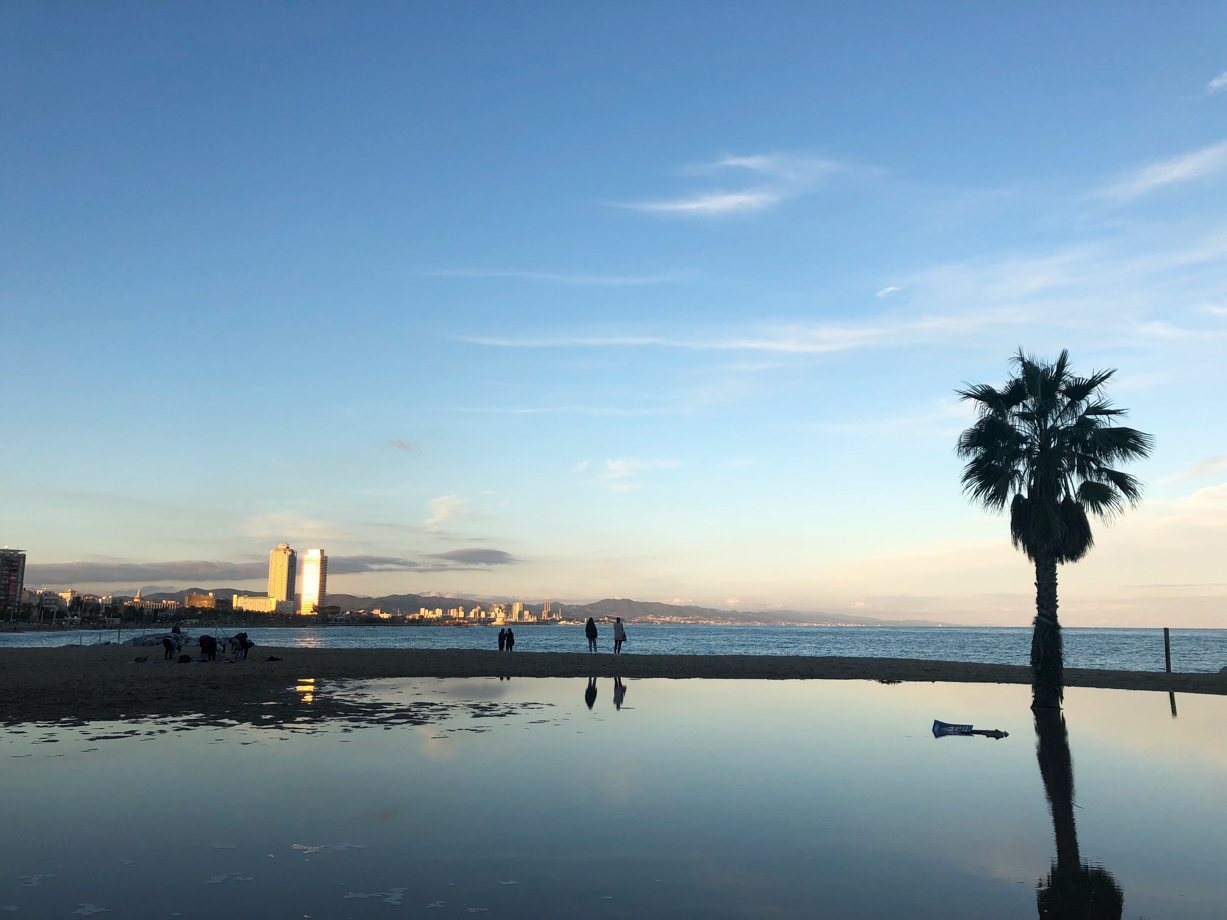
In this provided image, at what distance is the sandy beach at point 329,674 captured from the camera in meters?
18.6

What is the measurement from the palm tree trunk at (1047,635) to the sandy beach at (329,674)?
4743mm

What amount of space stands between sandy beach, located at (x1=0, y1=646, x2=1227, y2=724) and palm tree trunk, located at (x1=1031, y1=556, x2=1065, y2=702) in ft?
15.6

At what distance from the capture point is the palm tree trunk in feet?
73.9

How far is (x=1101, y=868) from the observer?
7.05 meters

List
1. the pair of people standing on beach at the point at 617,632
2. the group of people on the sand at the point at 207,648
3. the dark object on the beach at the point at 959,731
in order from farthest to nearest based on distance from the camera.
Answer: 1. the pair of people standing on beach at the point at 617,632
2. the group of people on the sand at the point at 207,648
3. the dark object on the beach at the point at 959,731

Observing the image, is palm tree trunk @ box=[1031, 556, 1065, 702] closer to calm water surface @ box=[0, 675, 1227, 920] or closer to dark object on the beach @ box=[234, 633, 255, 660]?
calm water surface @ box=[0, 675, 1227, 920]

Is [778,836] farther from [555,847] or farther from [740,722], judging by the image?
[740,722]

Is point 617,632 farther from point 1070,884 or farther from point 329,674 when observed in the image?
point 1070,884

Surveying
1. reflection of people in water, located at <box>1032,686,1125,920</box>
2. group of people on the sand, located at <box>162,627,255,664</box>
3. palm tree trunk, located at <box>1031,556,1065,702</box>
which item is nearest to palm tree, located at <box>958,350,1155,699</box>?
palm tree trunk, located at <box>1031,556,1065,702</box>

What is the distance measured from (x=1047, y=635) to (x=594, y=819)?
19.4 metres

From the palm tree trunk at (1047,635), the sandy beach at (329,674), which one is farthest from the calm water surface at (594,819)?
the palm tree trunk at (1047,635)

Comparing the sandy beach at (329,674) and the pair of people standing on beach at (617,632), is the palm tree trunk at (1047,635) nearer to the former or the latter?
the sandy beach at (329,674)

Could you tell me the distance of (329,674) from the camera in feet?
92.7

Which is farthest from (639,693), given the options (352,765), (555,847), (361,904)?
(361,904)
